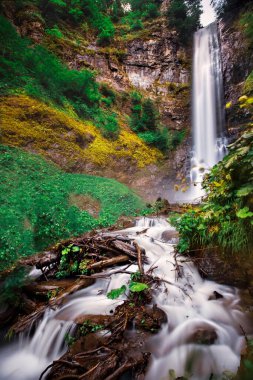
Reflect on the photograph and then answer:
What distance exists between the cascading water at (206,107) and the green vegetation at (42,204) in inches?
217

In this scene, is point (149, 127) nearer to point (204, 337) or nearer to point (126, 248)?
point (126, 248)

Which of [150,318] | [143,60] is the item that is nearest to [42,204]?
[150,318]

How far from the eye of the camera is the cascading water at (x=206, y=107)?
14344 millimetres

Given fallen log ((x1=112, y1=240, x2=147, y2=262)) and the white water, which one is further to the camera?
fallen log ((x1=112, y1=240, x2=147, y2=262))

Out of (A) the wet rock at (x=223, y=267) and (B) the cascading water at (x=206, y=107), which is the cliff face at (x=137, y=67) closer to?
(B) the cascading water at (x=206, y=107)

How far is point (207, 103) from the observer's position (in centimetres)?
1642

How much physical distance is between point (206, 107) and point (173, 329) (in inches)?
668

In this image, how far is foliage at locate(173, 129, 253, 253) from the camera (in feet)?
9.49

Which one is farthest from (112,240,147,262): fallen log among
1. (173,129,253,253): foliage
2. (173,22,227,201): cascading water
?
(173,22,227,201): cascading water

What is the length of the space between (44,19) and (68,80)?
5.73m

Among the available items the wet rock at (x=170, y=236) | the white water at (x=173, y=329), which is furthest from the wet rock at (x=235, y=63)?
the white water at (x=173, y=329)

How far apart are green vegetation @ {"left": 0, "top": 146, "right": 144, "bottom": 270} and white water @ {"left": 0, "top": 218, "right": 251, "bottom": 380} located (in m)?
2.35

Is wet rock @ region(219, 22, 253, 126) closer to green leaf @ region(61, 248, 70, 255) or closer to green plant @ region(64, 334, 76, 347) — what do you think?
green leaf @ region(61, 248, 70, 255)

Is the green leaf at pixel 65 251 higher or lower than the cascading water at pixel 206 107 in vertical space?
lower
